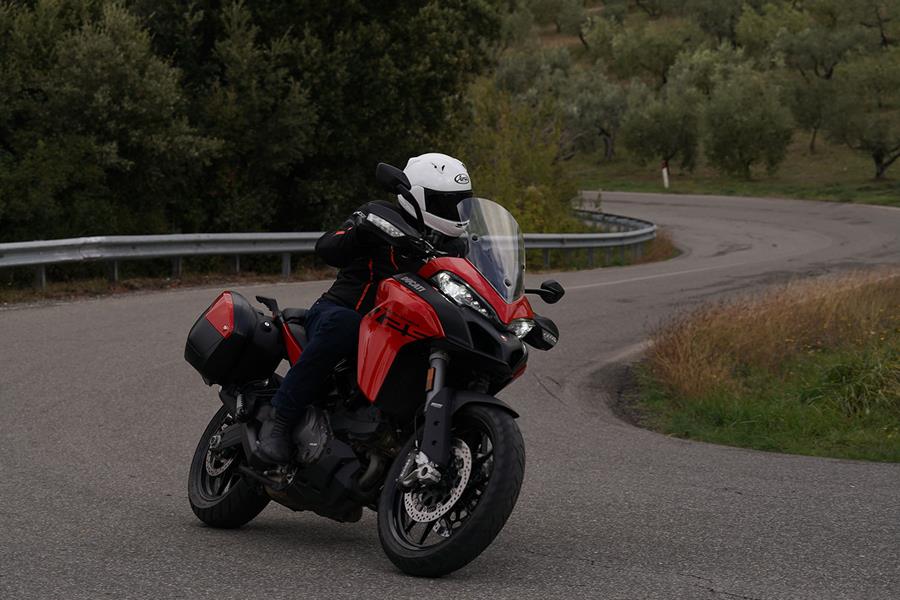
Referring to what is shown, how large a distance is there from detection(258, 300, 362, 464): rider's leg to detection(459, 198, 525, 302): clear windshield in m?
0.67

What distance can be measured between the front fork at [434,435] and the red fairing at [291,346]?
1.07 m

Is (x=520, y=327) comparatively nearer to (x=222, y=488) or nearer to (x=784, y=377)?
(x=222, y=488)

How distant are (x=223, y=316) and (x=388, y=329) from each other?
1.35 m

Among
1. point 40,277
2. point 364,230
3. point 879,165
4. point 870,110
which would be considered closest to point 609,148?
point 870,110

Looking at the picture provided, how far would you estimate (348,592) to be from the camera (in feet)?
17.3

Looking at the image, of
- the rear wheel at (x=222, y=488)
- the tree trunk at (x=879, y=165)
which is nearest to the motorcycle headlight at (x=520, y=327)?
the rear wheel at (x=222, y=488)

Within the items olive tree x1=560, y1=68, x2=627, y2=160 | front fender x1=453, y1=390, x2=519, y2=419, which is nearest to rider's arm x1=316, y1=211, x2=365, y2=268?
front fender x1=453, y1=390, x2=519, y2=419

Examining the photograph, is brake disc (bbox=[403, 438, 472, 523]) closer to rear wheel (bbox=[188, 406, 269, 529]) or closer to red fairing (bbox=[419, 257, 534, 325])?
red fairing (bbox=[419, 257, 534, 325])

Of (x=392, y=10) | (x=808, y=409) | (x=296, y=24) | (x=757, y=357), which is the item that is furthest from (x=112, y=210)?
(x=808, y=409)

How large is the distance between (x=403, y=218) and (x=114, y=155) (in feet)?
48.7

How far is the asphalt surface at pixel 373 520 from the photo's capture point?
17.8ft

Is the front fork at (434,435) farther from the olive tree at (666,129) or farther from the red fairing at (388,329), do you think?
the olive tree at (666,129)

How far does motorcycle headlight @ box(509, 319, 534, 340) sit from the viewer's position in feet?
18.6

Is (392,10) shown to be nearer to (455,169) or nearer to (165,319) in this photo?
(165,319)
